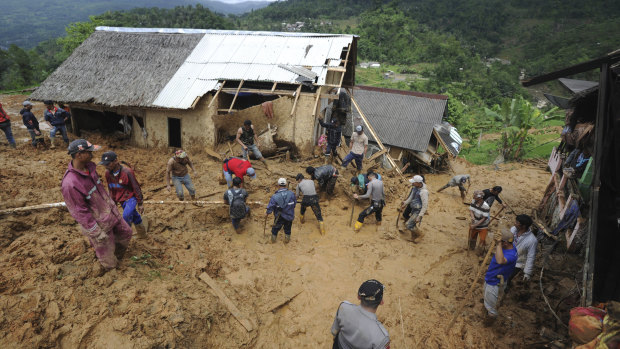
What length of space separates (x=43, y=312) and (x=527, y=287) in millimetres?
8099

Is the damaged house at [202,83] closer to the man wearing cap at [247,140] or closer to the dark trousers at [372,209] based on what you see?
the man wearing cap at [247,140]

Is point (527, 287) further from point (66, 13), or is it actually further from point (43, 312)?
point (66, 13)

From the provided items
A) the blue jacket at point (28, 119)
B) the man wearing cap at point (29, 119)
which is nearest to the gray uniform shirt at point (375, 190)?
the man wearing cap at point (29, 119)

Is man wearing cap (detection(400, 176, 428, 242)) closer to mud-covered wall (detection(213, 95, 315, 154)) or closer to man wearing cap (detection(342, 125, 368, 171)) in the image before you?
man wearing cap (detection(342, 125, 368, 171))

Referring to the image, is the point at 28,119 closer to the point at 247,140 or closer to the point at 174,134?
the point at 174,134

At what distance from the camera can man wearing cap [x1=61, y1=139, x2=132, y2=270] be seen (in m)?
4.13

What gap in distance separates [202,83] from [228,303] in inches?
346

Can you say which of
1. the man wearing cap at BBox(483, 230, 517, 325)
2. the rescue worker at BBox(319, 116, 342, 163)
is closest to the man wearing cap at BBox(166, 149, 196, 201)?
the rescue worker at BBox(319, 116, 342, 163)

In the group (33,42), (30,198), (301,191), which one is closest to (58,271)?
(30,198)

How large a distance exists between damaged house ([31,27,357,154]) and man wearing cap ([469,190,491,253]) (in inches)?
216

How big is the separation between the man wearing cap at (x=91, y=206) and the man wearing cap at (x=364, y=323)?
356 centimetres

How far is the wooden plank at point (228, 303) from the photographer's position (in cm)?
518

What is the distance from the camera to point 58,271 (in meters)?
4.61

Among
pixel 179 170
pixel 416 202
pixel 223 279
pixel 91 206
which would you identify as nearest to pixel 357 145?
pixel 416 202
